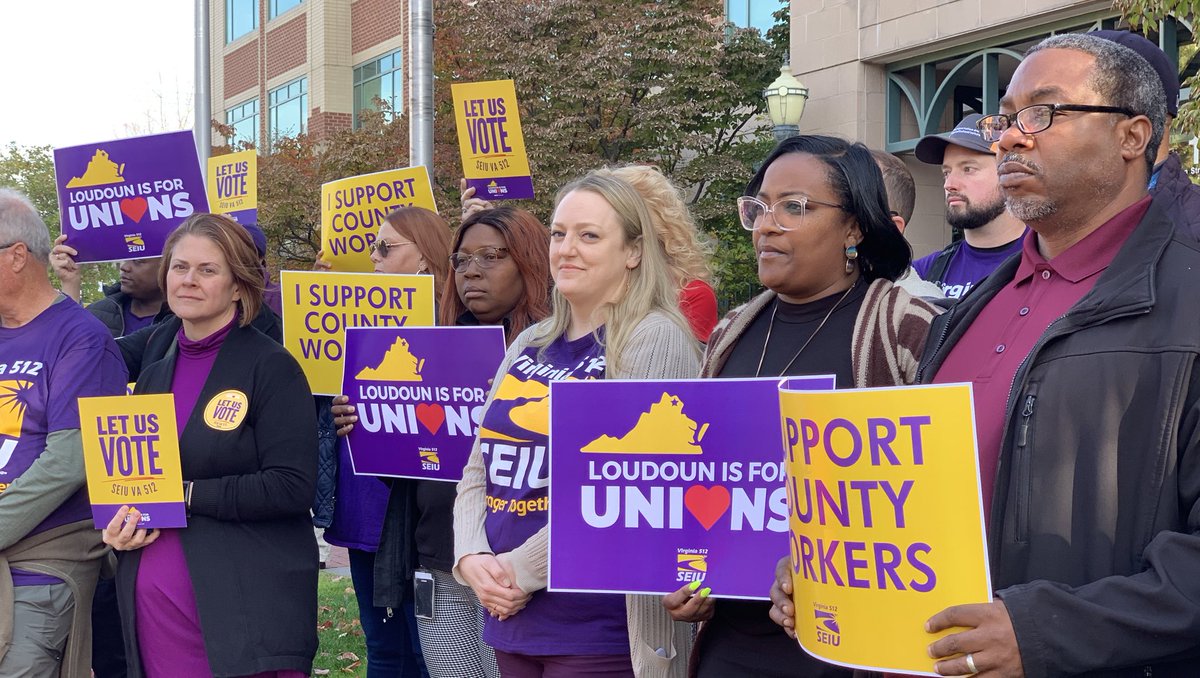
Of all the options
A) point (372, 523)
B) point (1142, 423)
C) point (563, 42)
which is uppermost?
point (563, 42)

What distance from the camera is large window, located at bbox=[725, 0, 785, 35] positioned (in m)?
19.5

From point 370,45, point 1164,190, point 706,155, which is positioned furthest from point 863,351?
point 370,45

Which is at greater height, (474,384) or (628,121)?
(628,121)

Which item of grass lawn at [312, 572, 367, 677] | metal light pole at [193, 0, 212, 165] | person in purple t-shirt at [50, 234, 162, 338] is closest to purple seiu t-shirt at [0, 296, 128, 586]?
person in purple t-shirt at [50, 234, 162, 338]

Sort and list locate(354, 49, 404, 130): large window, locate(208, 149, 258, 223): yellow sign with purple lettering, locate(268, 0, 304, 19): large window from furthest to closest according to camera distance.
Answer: locate(268, 0, 304, 19): large window → locate(354, 49, 404, 130): large window → locate(208, 149, 258, 223): yellow sign with purple lettering

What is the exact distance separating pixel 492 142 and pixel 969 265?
335 centimetres

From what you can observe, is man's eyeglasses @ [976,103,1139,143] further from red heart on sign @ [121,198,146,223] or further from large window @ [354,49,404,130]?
large window @ [354,49,404,130]

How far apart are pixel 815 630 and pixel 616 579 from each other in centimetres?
78

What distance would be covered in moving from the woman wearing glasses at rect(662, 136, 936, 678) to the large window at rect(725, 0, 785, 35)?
55.4 ft

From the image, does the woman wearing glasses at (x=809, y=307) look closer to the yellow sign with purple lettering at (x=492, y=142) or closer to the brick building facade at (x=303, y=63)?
the yellow sign with purple lettering at (x=492, y=142)

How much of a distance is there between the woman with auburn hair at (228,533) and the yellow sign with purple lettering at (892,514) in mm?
2438

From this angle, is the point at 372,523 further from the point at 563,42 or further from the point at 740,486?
the point at 563,42

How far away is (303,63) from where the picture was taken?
34.6 m

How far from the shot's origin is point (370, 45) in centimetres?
3155
